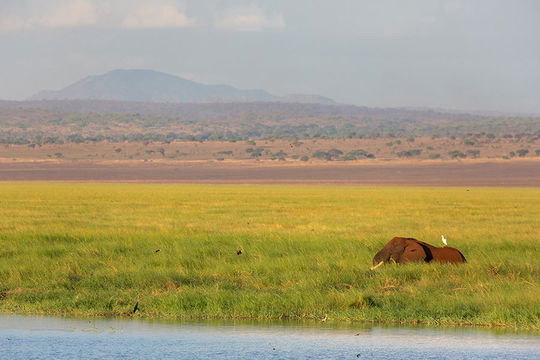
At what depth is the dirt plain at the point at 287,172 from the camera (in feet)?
333

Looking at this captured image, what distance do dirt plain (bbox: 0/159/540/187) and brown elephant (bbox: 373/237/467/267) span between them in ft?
249

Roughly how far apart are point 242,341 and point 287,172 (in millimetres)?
99676

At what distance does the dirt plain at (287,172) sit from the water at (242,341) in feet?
269

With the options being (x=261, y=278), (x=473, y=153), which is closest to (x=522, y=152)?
(x=473, y=153)

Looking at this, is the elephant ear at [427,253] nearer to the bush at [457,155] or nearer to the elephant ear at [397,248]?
the elephant ear at [397,248]

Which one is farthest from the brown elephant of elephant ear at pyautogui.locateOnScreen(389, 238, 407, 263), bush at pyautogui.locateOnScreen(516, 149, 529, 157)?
bush at pyautogui.locateOnScreen(516, 149, 529, 157)

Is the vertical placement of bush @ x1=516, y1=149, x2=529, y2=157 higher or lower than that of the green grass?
lower

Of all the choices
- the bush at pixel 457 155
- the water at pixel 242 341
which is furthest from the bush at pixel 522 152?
the water at pixel 242 341

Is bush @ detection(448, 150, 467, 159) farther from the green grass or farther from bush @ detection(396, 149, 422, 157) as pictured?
the green grass

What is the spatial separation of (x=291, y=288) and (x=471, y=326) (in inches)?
148

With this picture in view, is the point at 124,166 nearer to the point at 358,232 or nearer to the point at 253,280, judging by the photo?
the point at 358,232

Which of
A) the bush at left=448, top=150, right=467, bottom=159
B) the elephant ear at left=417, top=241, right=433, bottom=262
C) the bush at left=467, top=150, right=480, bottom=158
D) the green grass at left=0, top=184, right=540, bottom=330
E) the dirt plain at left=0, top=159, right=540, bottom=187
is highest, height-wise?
the elephant ear at left=417, top=241, right=433, bottom=262

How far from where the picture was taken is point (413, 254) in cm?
1950

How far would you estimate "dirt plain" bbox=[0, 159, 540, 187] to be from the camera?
102 m
